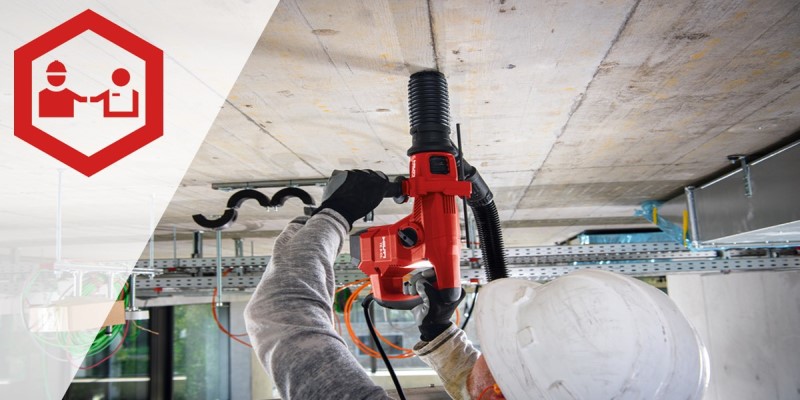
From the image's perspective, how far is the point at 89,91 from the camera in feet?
5.37

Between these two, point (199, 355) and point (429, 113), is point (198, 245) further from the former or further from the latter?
point (199, 355)

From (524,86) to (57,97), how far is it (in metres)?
1.45

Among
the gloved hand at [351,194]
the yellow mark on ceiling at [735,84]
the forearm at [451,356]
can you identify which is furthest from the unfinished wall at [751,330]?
the gloved hand at [351,194]

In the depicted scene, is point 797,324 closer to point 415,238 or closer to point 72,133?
point 415,238

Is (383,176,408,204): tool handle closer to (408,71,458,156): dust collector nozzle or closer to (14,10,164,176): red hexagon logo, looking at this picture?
(408,71,458,156): dust collector nozzle

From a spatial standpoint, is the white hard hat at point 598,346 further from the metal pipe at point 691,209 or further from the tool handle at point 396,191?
the metal pipe at point 691,209

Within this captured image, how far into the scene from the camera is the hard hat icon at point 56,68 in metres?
1.44

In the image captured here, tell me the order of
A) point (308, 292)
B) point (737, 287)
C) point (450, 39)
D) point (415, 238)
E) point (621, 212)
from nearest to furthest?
point (308, 292) → point (415, 238) → point (450, 39) → point (737, 287) → point (621, 212)

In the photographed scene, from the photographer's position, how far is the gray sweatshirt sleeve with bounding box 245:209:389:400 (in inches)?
31.9

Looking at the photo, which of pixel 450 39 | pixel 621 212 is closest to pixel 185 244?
pixel 621 212

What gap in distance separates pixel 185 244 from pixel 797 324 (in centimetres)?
555

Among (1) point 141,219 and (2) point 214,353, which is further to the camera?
(2) point 214,353

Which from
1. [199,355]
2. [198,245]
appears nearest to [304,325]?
[198,245]

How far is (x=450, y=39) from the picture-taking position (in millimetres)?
1408
